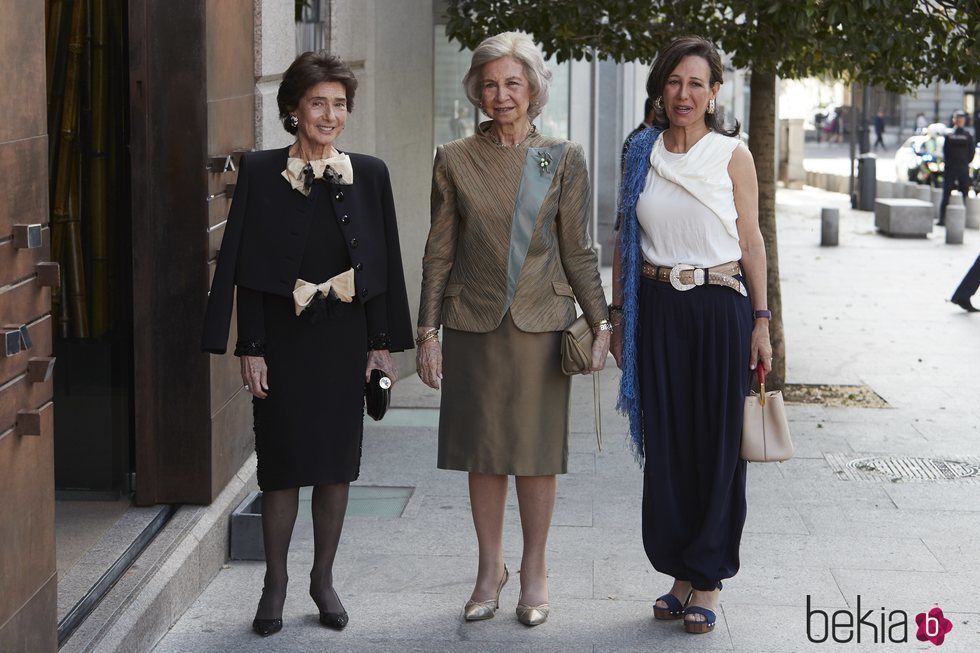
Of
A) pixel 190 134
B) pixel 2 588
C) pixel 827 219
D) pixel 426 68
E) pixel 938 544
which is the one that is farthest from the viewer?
pixel 827 219

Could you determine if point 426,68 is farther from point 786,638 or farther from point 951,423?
point 786,638

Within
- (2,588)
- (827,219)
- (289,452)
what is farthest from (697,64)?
(827,219)

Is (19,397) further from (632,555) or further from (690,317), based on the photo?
(632,555)

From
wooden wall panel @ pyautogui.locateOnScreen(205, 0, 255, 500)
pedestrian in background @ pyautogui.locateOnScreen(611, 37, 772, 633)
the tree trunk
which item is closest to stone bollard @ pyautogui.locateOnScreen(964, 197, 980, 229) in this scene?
the tree trunk

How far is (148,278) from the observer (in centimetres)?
564

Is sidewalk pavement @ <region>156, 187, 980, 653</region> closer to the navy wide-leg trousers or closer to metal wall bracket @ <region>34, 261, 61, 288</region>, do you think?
the navy wide-leg trousers

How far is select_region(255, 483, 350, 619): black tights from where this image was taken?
5.08 metres

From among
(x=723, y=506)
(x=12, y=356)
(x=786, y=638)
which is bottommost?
(x=786, y=638)

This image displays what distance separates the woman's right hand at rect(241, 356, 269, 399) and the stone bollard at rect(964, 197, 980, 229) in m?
20.1

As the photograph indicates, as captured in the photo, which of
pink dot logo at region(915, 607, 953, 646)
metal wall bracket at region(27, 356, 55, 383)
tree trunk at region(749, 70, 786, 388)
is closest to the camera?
metal wall bracket at region(27, 356, 55, 383)

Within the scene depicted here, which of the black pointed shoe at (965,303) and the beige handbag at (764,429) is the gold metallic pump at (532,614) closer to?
the beige handbag at (764,429)

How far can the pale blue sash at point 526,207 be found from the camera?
197 inches

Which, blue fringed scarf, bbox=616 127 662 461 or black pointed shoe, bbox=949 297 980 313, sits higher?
blue fringed scarf, bbox=616 127 662 461

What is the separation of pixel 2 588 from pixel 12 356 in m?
0.61
